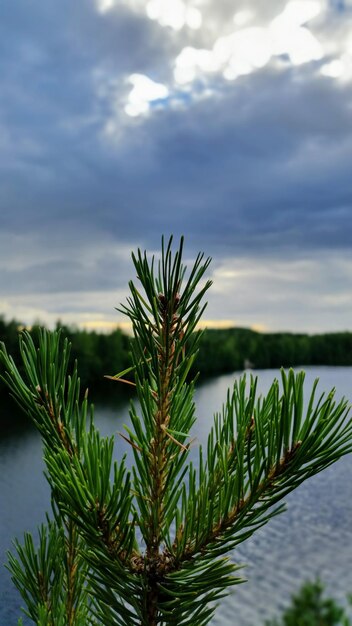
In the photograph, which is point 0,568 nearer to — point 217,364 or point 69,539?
point 69,539

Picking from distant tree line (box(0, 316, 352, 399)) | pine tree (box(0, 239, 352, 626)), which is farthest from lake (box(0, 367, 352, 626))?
distant tree line (box(0, 316, 352, 399))

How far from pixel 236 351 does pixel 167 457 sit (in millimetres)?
56120

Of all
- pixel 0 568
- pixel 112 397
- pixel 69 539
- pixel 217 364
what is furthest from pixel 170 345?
pixel 217 364

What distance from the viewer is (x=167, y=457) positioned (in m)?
0.97

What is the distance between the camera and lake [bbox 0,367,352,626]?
37.3ft

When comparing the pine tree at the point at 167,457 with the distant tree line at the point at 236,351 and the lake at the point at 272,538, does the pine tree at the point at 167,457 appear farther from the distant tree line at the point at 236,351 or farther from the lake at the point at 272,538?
the distant tree line at the point at 236,351

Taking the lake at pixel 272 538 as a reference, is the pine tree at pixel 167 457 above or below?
above

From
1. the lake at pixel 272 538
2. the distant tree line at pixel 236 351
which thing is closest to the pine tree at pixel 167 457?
the lake at pixel 272 538

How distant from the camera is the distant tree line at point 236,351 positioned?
123 ft

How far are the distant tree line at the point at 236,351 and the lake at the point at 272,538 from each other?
14.6 meters

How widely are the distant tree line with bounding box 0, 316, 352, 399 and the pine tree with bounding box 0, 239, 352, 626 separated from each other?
33.4 m

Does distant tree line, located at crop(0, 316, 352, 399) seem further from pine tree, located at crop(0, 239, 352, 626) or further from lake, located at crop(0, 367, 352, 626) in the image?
pine tree, located at crop(0, 239, 352, 626)

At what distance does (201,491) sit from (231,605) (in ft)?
39.9

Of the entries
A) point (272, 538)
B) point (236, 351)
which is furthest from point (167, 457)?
point (236, 351)
